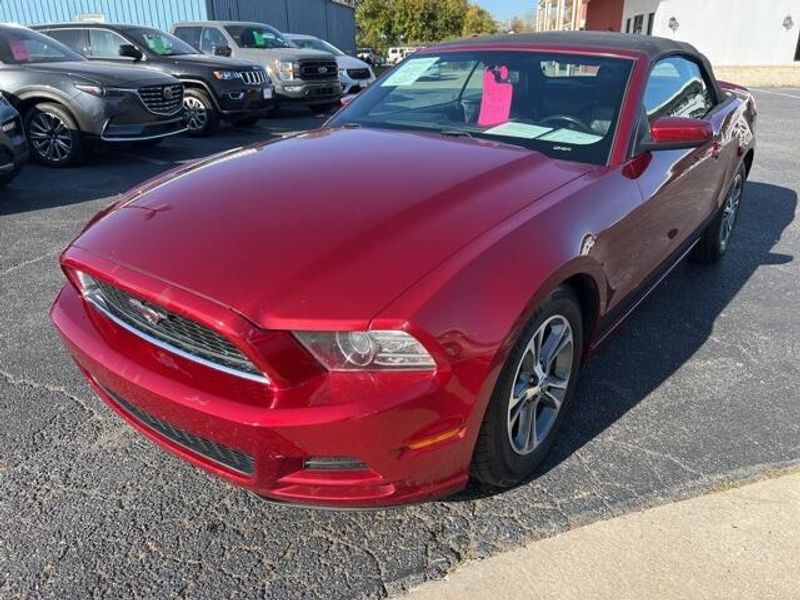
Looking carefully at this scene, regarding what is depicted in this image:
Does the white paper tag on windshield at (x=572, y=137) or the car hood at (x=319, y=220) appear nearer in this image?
the car hood at (x=319, y=220)

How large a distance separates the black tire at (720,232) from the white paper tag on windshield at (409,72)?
223 centimetres

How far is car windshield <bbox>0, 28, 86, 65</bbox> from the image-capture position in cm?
767

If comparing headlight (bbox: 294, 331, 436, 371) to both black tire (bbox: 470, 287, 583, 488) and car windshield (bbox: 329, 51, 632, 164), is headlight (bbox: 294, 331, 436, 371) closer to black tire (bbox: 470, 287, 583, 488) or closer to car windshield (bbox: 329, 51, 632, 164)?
black tire (bbox: 470, 287, 583, 488)

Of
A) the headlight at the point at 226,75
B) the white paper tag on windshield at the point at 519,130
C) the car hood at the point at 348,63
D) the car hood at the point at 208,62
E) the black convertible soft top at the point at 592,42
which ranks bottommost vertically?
the car hood at the point at 348,63

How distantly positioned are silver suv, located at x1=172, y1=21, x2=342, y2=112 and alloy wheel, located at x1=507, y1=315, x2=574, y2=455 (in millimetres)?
10730

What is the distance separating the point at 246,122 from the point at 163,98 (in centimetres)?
310

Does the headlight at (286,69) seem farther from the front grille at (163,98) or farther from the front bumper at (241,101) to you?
the front grille at (163,98)

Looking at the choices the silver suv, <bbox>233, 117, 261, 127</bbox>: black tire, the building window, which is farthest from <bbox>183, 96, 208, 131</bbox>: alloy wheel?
the building window

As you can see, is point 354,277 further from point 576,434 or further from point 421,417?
point 576,434

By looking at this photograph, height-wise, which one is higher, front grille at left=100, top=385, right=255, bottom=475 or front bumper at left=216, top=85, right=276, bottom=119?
front grille at left=100, top=385, right=255, bottom=475

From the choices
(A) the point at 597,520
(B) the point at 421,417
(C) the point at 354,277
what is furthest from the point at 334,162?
(A) the point at 597,520

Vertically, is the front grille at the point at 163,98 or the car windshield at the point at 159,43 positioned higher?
the car windshield at the point at 159,43

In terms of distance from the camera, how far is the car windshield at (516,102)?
121 inches

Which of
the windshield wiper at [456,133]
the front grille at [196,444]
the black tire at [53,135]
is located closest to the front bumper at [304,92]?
the black tire at [53,135]
